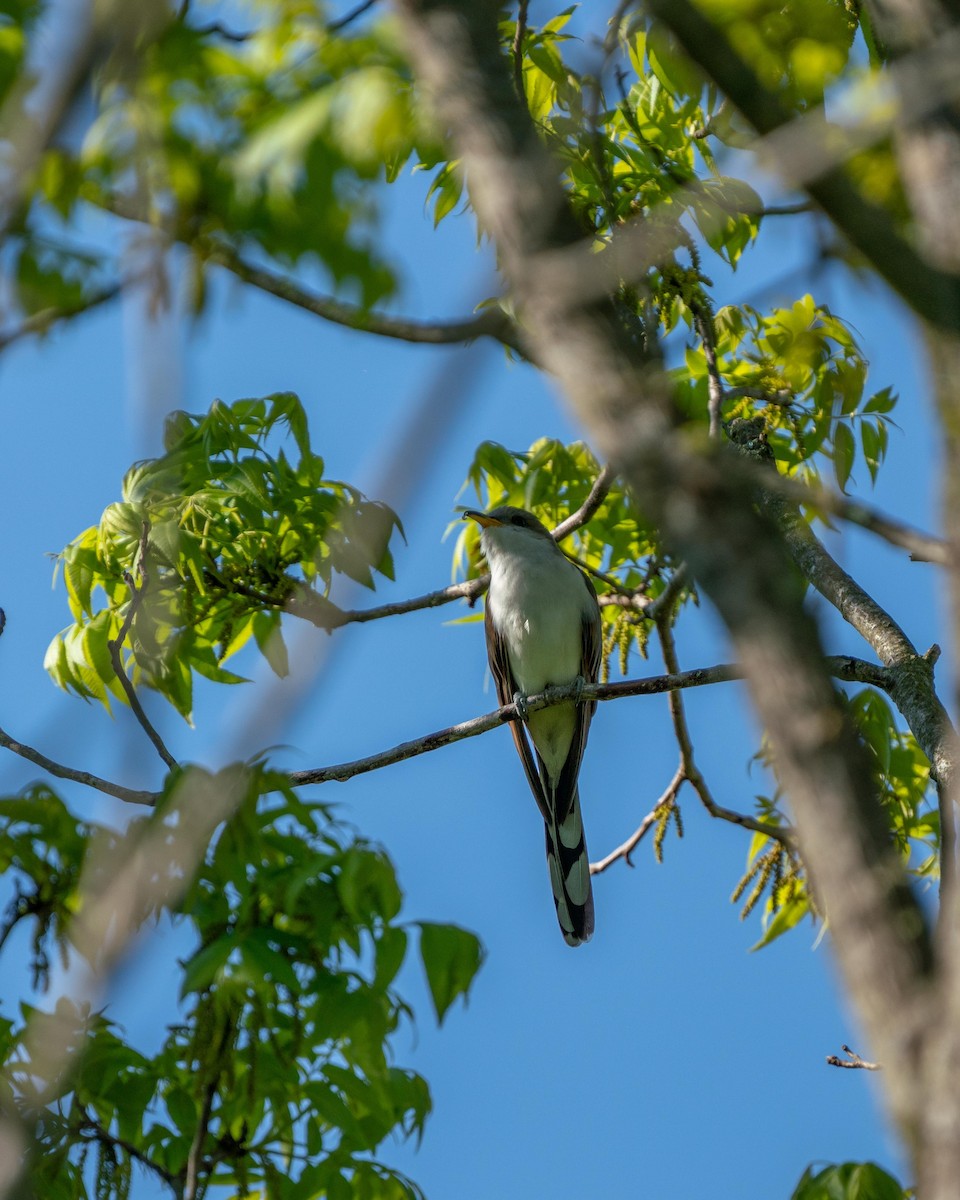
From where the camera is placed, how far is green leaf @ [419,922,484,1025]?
3.21 m

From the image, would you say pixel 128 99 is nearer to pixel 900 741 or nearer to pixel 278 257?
pixel 278 257

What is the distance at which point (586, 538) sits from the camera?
23.6 feet

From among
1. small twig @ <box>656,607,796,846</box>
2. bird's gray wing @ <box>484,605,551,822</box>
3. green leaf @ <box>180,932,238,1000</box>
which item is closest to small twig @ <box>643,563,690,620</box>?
small twig @ <box>656,607,796,846</box>

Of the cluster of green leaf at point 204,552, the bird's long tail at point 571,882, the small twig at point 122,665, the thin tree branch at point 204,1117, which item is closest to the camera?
the thin tree branch at point 204,1117

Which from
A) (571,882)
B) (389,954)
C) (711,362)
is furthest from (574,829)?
(389,954)

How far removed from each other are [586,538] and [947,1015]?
568cm

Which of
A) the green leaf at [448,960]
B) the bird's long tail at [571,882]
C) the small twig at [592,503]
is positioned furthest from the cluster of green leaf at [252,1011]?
the bird's long tail at [571,882]

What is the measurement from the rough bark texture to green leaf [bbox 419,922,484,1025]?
1.58m

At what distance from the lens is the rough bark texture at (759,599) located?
5.49 ft

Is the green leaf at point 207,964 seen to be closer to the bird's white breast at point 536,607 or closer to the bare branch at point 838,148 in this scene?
the bare branch at point 838,148

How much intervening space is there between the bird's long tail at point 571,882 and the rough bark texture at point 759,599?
5.25 m

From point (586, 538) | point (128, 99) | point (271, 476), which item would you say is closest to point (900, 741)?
point (586, 538)

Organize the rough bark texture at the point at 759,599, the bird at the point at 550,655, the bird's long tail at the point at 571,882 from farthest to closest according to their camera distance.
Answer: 1. the bird at the point at 550,655
2. the bird's long tail at the point at 571,882
3. the rough bark texture at the point at 759,599

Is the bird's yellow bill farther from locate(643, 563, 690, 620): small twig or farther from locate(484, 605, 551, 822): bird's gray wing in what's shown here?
locate(643, 563, 690, 620): small twig
